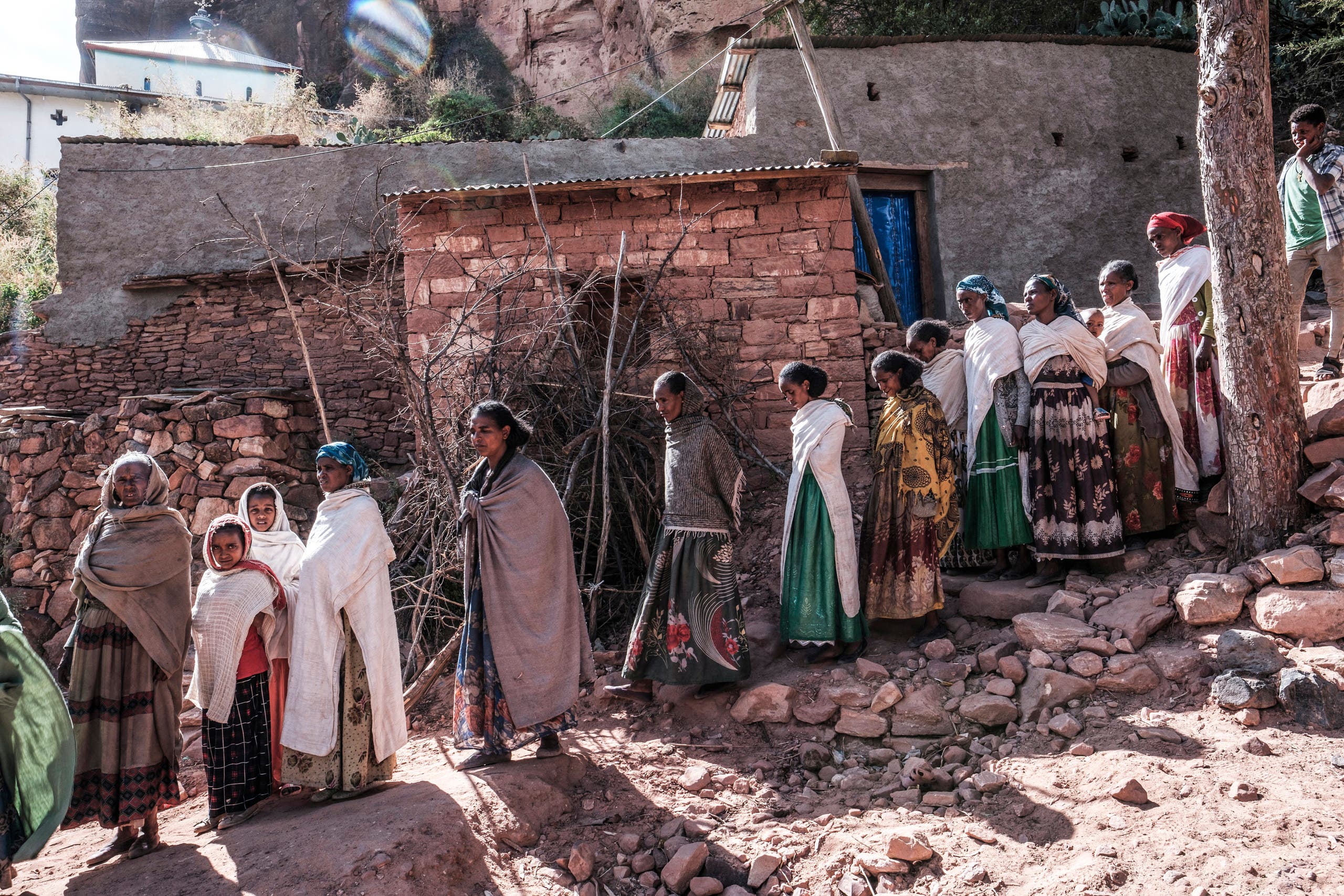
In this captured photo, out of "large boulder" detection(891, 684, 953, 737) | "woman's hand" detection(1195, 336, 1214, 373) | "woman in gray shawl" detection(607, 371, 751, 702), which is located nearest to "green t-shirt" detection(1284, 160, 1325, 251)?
"woman's hand" detection(1195, 336, 1214, 373)

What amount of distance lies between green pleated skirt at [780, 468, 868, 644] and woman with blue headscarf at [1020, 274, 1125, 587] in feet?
3.44

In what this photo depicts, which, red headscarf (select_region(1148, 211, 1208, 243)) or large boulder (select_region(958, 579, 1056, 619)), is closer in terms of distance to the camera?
large boulder (select_region(958, 579, 1056, 619))

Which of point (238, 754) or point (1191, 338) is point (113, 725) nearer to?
point (238, 754)

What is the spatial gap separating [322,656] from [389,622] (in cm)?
29

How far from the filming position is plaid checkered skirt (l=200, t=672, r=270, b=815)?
357 centimetres

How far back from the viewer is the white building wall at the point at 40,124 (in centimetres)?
2323

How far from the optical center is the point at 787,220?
6.90m

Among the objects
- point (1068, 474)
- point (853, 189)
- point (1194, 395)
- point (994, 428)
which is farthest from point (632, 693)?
point (853, 189)

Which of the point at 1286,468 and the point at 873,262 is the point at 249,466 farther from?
the point at 1286,468

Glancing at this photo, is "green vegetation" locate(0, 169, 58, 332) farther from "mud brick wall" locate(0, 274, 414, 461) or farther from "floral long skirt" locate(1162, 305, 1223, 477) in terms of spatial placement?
"floral long skirt" locate(1162, 305, 1223, 477)

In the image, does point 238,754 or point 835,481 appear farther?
point 835,481

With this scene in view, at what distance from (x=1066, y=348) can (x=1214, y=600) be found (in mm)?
1328

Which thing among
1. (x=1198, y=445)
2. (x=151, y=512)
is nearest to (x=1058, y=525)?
(x=1198, y=445)

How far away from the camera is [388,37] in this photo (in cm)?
2077
